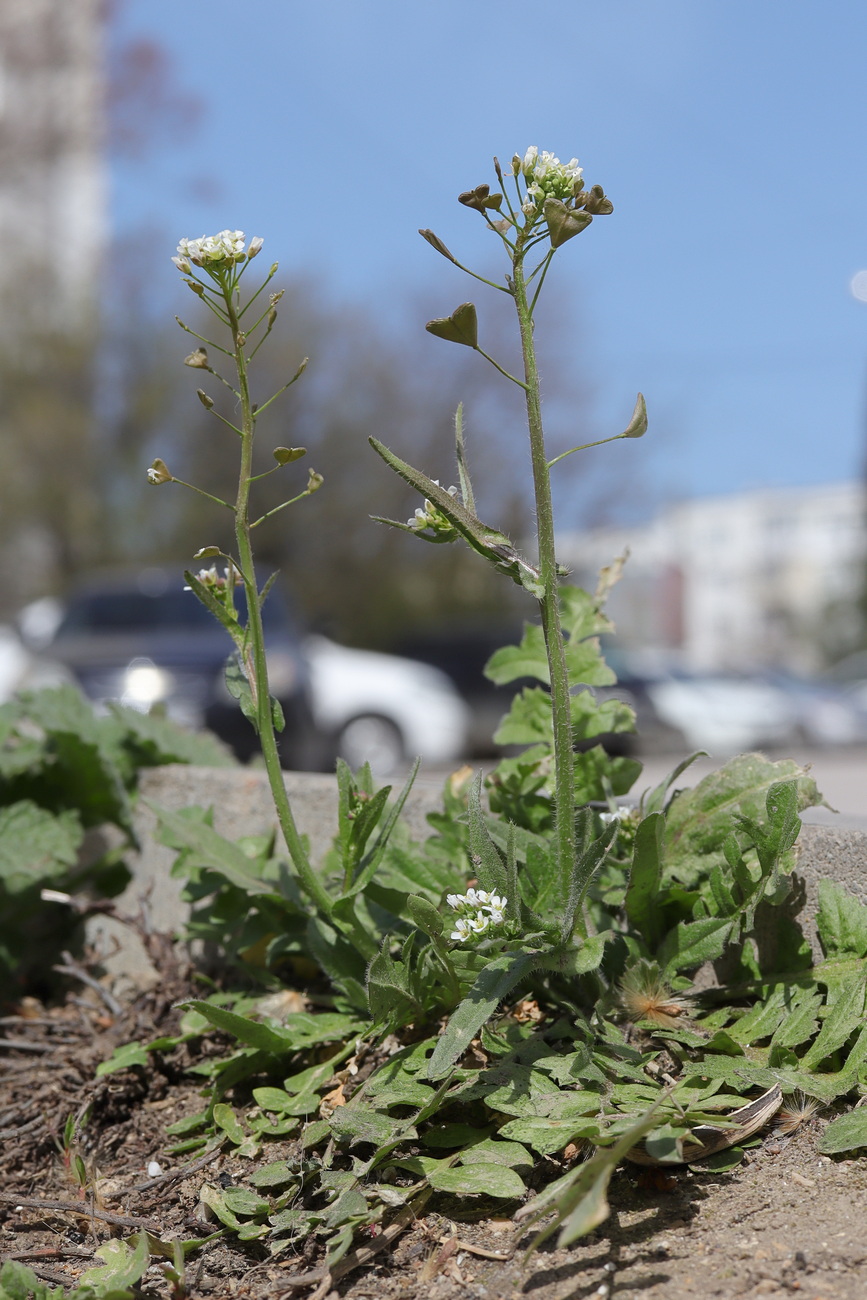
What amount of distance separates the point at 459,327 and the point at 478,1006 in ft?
3.11

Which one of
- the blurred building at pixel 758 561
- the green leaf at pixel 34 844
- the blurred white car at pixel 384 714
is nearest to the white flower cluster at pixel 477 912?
the green leaf at pixel 34 844

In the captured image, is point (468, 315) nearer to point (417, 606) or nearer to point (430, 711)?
point (430, 711)

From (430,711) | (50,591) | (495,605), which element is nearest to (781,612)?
(495,605)

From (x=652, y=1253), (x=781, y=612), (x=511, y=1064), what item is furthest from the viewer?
(x=781, y=612)

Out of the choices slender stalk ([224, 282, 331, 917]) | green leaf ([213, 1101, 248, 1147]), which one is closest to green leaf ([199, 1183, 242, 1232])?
green leaf ([213, 1101, 248, 1147])

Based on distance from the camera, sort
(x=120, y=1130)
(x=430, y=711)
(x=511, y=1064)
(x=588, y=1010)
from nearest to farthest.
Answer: (x=511, y=1064) → (x=588, y=1010) → (x=120, y=1130) → (x=430, y=711)

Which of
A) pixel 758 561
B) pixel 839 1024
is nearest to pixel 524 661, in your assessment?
pixel 839 1024

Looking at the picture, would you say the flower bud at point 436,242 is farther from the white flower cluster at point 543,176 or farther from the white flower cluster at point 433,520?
the white flower cluster at point 433,520

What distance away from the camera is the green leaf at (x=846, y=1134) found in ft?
5.06

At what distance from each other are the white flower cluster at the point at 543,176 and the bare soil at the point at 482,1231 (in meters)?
1.37

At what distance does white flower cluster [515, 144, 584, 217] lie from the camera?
1634mm

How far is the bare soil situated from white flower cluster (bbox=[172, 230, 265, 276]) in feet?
4.52

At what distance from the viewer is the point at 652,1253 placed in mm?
1422

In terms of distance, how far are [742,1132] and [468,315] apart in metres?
1.20
